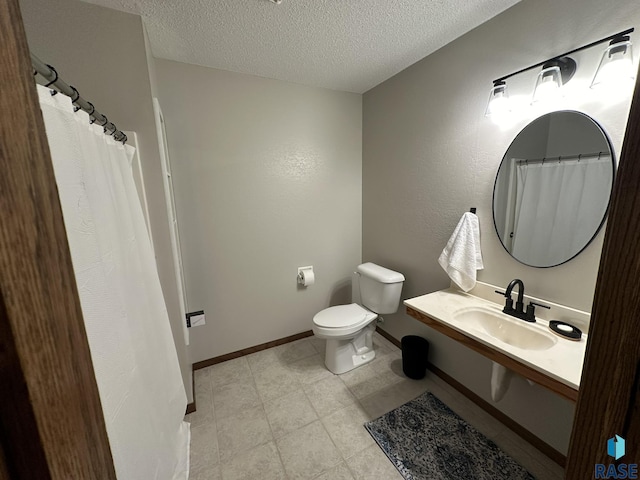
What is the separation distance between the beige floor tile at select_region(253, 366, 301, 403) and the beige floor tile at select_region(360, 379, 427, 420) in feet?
1.80

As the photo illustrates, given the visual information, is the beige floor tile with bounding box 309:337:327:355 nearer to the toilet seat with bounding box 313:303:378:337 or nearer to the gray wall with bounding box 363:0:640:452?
the toilet seat with bounding box 313:303:378:337

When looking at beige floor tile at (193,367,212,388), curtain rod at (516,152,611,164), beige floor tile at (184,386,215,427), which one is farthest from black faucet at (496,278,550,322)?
beige floor tile at (193,367,212,388)

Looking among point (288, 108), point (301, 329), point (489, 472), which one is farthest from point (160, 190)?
point (489, 472)

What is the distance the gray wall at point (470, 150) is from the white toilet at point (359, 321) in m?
0.20

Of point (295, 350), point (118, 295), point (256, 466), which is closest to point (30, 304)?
point (118, 295)

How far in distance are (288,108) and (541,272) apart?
2154mm

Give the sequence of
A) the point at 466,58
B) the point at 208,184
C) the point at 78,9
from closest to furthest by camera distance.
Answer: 1. the point at 78,9
2. the point at 466,58
3. the point at 208,184

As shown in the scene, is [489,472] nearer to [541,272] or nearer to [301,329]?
[541,272]

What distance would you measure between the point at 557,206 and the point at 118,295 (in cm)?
203

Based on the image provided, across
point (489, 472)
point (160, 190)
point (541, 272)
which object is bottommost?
point (489, 472)

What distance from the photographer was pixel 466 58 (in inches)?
63.5

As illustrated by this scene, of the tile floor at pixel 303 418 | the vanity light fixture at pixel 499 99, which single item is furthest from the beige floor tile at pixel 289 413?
the vanity light fixture at pixel 499 99

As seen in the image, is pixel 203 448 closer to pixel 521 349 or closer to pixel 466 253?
pixel 521 349

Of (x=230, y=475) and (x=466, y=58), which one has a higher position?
(x=466, y=58)
